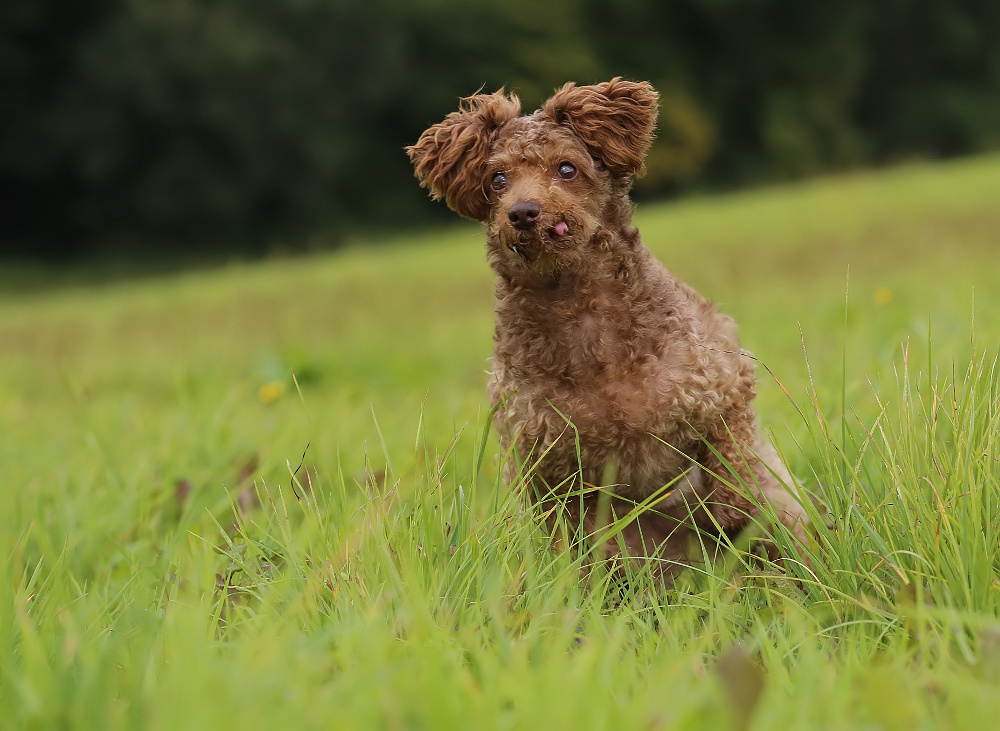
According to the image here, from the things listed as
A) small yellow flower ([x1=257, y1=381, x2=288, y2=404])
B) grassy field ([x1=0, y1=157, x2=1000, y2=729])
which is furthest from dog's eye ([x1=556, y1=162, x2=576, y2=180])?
small yellow flower ([x1=257, y1=381, x2=288, y2=404])

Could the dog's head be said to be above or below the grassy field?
above

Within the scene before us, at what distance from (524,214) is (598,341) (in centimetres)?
38

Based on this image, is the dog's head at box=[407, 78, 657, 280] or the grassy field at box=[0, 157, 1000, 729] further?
the dog's head at box=[407, 78, 657, 280]

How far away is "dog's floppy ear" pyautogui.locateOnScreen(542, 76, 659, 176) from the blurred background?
21.9m

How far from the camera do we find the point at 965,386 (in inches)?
92.4

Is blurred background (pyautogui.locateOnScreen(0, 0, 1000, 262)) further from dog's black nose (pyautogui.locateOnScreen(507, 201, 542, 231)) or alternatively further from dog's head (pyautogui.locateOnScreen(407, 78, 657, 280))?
dog's black nose (pyautogui.locateOnScreen(507, 201, 542, 231))

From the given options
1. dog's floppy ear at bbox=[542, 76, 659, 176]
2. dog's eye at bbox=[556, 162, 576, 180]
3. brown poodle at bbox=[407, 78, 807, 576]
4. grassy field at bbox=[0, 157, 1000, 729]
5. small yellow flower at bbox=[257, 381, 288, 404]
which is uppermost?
dog's floppy ear at bbox=[542, 76, 659, 176]

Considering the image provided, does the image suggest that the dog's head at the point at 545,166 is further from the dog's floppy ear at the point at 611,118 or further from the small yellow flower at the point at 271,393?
the small yellow flower at the point at 271,393

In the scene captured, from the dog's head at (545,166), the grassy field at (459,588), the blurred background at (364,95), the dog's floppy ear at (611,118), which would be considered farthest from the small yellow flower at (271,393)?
the blurred background at (364,95)

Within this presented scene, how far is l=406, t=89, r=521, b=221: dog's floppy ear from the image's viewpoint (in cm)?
273

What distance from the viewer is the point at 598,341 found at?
8.27ft

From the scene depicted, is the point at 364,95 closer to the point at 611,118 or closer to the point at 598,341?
the point at 611,118

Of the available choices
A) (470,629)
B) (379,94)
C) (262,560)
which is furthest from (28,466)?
(379,94)

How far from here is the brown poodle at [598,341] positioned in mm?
2477
